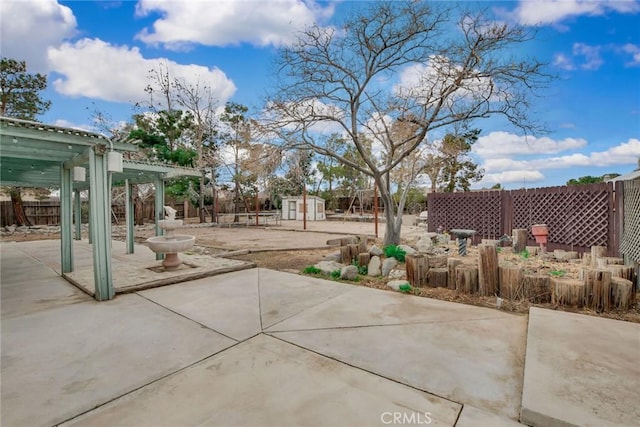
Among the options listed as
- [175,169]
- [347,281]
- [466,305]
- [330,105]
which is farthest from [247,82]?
[466,305]

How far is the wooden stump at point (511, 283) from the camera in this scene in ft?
10.6

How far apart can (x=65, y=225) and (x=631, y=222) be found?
860cm

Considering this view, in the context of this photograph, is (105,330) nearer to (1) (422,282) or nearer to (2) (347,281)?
(2) (347,281)

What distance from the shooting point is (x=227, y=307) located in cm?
318

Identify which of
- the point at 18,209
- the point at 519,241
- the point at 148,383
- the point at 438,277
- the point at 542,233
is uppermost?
the point at 18,209

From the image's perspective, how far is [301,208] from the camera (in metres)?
21.5

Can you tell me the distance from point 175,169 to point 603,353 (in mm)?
6862

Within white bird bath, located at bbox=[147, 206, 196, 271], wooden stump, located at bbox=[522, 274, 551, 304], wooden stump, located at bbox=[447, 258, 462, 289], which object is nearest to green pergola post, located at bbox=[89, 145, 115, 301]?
white bird bath, located at bbox=[147, 206, 196, 271]

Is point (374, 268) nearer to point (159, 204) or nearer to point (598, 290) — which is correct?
point (598, 290)

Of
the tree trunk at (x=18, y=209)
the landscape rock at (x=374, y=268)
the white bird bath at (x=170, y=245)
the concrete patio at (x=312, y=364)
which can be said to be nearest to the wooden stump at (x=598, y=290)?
the concrete patio at (x=312, y=364)

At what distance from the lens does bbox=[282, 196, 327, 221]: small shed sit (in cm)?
2116

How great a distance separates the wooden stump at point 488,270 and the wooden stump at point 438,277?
0.45 metres

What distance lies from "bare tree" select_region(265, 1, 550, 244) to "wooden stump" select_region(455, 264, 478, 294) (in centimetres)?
320

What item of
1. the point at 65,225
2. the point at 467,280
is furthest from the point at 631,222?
the point at 65,225
